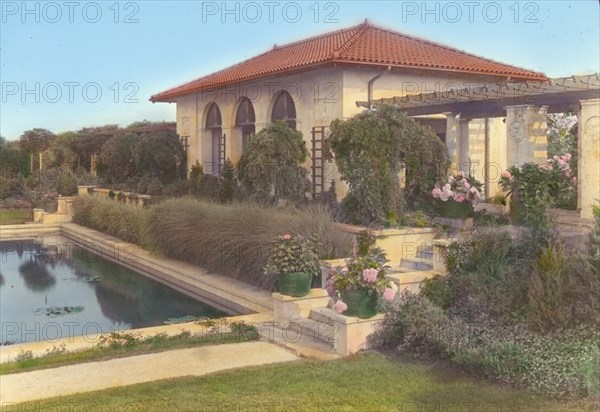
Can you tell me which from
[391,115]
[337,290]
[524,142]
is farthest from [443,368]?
[524,142]

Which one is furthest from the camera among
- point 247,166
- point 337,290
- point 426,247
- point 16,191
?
point 16,191

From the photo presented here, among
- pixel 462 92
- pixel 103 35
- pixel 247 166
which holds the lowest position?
pixel 247 166

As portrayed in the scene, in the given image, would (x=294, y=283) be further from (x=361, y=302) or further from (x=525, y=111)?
(x=525, y=111)

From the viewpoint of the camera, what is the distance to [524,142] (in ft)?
44.0

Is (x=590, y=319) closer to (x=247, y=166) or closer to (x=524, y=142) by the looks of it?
(x=524, y=142)

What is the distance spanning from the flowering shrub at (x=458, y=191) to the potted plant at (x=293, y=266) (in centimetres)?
412

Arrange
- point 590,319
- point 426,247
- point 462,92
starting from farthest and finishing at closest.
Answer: point 462,92, point 426,247, point 590,319

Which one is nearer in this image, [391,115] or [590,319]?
[590,319]

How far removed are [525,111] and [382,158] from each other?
10.8ft

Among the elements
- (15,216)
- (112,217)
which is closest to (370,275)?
(112,217)

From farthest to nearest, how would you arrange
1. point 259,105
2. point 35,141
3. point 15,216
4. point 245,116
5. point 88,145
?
1. point 88,145
2. point 35,141
3. point 15,216
4. point 245,116
5. point 259,105

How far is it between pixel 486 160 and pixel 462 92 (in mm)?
6008

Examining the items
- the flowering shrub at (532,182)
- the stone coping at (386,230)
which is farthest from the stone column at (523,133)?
the stone coping at (386,230)

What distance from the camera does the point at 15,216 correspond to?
26.6 metres
